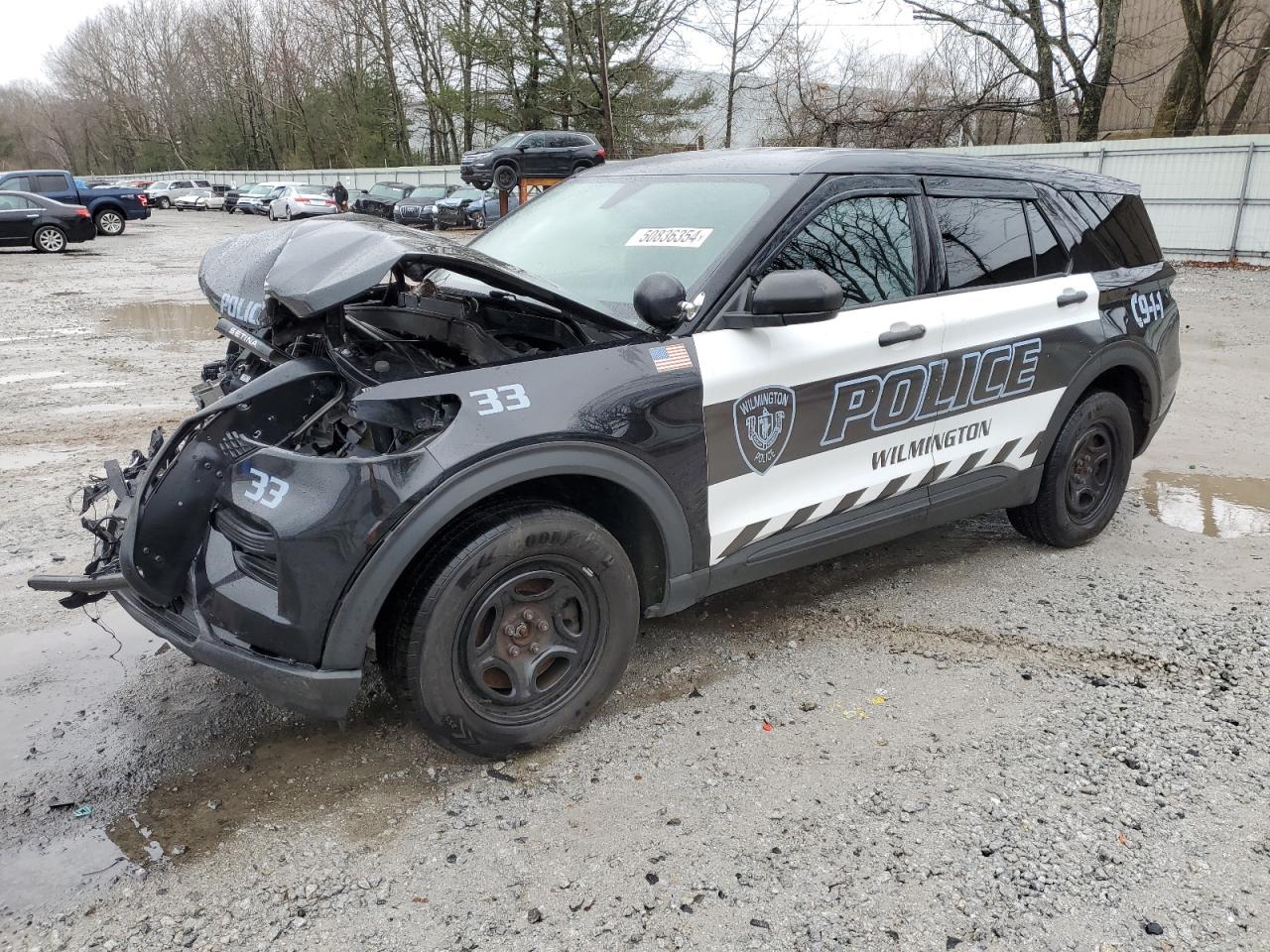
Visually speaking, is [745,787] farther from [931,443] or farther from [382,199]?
[382,199]

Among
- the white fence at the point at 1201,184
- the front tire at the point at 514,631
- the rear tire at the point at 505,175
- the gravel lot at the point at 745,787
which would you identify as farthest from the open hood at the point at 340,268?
the rear tire at the point at 505,175

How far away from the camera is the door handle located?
3430 millimetres

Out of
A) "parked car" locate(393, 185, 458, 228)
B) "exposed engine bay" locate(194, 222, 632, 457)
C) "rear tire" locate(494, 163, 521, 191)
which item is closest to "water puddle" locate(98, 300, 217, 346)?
"exposed engine bay" locate(194, 222, 632, 457)

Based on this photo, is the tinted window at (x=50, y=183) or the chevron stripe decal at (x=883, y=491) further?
the tinted window at (x=50, y=183)

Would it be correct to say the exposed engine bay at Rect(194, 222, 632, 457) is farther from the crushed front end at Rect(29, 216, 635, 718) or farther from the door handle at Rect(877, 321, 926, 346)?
the door handle at Rect(877, 321, 926, 346)

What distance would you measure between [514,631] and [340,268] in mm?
1169

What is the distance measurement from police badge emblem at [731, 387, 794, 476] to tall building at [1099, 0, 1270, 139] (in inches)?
1141

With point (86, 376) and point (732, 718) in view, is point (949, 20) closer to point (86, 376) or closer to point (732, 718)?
point (86, 376)

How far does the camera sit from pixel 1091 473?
181 inches

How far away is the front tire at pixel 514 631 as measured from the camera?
2639mm

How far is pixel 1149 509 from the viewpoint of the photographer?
5293 millimetres

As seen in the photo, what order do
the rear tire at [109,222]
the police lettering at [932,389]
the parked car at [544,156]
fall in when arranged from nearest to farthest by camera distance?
1. the police lettering at [932,389]
2. the parked car at [544,156]
3. the rear tire at [109,222]

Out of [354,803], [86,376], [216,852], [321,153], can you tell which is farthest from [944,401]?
[321,153]

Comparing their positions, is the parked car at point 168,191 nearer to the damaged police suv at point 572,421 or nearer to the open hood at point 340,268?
the open hood at point 340,268
